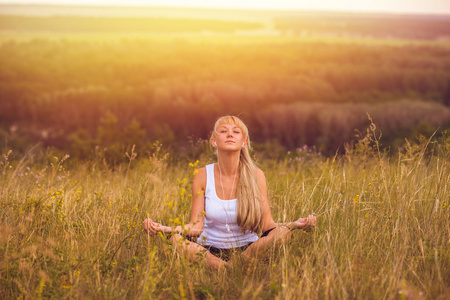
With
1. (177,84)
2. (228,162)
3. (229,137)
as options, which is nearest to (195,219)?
(228,162)

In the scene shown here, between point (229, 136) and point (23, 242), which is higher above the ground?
point (229, 136)

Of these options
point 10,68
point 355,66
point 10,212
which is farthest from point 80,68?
point 10,212

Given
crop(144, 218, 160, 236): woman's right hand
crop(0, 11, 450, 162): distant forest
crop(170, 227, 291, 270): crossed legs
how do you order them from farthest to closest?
crop(0, 11, 450, 162): distant forest → crop(170, 227, 291, 270): crossed legs → crop(144, 218, 160, 236): woman's right hand

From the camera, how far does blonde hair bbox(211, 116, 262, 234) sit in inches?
138

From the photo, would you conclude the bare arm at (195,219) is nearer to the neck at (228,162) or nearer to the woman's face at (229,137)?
the neck at (228,162)

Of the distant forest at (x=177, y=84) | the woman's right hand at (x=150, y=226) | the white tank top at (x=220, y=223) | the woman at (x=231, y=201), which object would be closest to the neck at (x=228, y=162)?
the woman at (x=231, y=201)

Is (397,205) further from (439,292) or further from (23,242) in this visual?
(23,242)

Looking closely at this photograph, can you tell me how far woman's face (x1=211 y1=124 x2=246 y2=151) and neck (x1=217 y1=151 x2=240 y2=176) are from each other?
85mm

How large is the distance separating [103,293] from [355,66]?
442ft

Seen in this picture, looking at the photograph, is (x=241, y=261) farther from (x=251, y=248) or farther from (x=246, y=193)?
(x=246, y=193)

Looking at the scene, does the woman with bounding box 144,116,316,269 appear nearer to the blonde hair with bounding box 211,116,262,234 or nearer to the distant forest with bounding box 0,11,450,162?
the blonde hair with bounding box 211,116,262,234

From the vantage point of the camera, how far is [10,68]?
131m

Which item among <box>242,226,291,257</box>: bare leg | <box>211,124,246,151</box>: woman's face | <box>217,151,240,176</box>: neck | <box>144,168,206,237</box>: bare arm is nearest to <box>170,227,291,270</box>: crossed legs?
<box>242,226,291,257</box>: bare leg

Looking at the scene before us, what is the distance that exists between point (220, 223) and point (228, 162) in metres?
0.51
